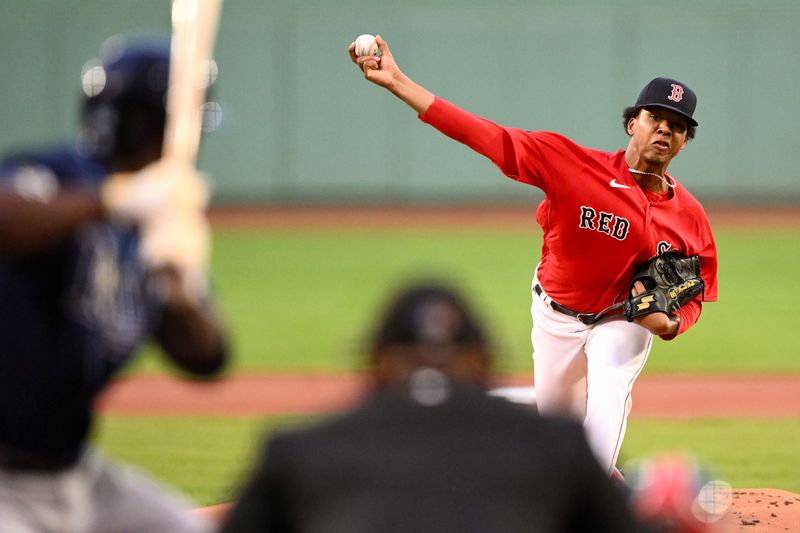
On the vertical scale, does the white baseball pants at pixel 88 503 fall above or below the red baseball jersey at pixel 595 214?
below

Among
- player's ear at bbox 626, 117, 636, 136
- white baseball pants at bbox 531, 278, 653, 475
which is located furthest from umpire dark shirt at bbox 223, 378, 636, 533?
player's ear at bbox 626, 117, 636, 136

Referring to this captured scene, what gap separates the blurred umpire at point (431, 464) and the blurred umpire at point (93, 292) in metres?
0.73

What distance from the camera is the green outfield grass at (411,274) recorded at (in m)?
13.1

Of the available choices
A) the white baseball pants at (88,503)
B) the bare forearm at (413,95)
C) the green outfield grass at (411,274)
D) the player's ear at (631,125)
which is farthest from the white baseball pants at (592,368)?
the white baseball pants at (88,503)

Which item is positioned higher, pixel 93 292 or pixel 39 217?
pixel 39 217

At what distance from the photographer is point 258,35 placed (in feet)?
89.7

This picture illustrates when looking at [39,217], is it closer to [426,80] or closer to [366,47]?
[366,47]

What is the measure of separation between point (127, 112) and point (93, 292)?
0.50m

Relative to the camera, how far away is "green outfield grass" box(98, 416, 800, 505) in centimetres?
780

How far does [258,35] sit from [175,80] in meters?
24.7

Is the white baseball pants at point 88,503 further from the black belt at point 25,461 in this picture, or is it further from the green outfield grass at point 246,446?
the green outfield grass at point 246,446

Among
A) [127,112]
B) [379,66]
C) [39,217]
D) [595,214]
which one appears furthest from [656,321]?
[39,217]

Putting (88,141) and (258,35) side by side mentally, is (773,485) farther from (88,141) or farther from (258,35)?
(258,35)

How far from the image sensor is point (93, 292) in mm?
3113
